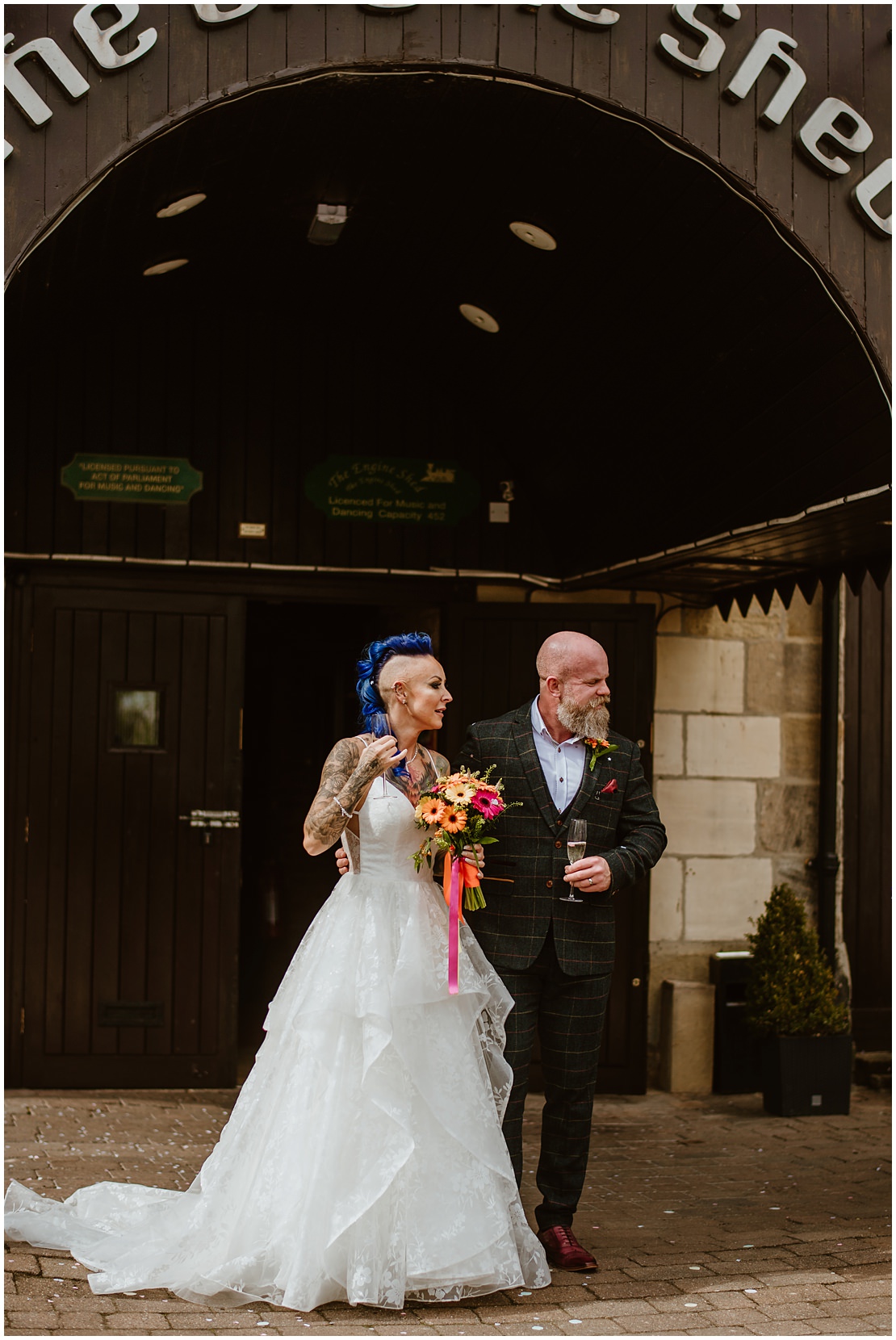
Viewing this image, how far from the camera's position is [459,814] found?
12.6ft

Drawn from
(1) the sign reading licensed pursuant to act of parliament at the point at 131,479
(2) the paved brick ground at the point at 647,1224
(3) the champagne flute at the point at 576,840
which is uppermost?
(1) the sign reading licensed pursuant to act of parliament at the point at 131,479

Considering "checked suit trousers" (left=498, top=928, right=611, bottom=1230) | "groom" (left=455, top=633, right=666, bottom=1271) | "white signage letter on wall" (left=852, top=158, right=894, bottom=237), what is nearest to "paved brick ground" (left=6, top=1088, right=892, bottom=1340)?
"checked suit trousers" (left=498, top=928, right=611, bottom=1230)

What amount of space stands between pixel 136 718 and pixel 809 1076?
3812mm

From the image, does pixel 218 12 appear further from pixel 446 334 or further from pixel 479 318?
pixel 446 334

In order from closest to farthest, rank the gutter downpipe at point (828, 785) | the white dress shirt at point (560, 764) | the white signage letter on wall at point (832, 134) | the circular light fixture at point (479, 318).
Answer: the white dress shirt at point (560, 764) → the white signage letter on wall at point (832, 134) → the circular light fixture at point (479, 318) → the gutter downpipe at point (828, 785)

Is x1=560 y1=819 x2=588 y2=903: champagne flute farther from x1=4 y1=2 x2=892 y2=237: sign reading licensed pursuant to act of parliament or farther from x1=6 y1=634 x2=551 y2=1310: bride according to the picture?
x1=4 y1=2 x2=892 y2=237: sign reading licensed pursuant to act of parliament

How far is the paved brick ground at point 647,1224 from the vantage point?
12.1 feet

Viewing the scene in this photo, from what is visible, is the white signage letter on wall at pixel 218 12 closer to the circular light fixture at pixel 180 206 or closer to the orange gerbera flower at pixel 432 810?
the circular light fixture at pixel 180 206

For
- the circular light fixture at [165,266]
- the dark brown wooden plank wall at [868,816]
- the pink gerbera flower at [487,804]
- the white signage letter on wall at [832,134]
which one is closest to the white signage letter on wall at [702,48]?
the white signage letter on wall at [832,134]

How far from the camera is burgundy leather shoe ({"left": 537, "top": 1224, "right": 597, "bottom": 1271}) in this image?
4.14 meters

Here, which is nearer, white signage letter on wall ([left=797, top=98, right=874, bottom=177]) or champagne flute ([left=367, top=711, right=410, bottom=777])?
champagne flute ([left=367, top=711, right=410, bottom=777])

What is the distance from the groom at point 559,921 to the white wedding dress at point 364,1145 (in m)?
0.16

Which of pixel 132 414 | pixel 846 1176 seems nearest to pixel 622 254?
pixel 132 414

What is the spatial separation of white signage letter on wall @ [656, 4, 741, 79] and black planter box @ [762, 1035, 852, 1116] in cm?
444
